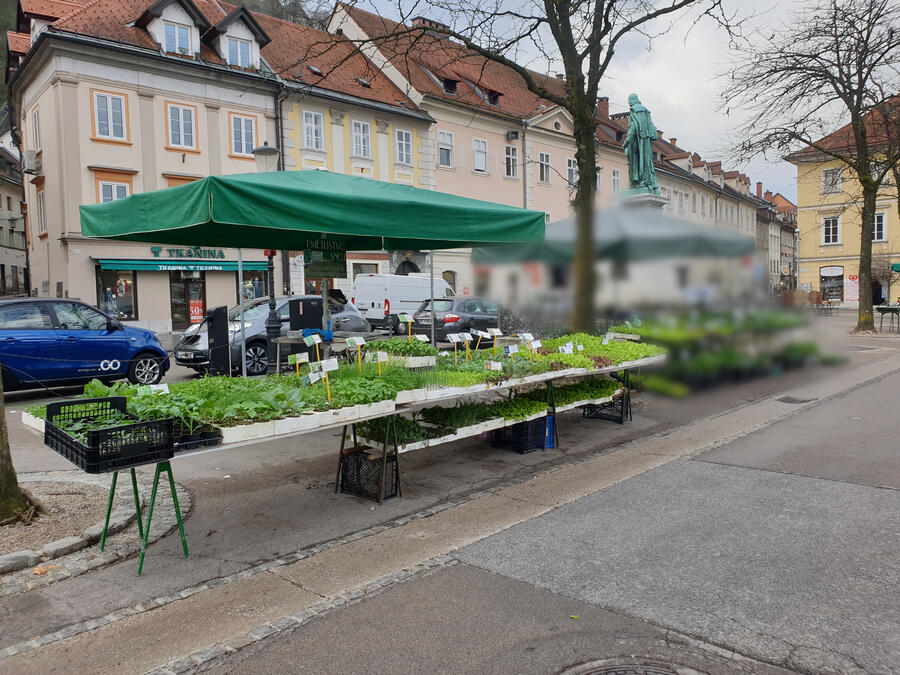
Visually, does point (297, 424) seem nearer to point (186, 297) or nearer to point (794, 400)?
point (794, 400)

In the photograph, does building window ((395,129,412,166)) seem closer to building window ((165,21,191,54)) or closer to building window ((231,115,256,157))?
building window ((231,115,256,157))

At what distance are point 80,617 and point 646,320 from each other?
3.44m

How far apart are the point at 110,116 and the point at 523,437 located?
20.0 meters

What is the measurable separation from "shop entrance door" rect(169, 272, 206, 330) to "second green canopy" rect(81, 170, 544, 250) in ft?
57.4

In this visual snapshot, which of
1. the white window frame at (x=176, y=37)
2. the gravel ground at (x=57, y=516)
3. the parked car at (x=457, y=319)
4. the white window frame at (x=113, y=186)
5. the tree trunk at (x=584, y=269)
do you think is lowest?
the gravel ground at (x=57, y=516)

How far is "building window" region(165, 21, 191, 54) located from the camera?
22562 mm

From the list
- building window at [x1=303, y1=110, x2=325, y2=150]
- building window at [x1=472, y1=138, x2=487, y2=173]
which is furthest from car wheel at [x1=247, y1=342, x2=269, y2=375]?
building window at [x1=472, y1=138, x2=487, y2=173]

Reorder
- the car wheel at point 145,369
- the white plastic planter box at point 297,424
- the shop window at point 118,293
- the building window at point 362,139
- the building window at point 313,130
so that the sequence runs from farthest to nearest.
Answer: the building window at point 362,139 → the building window at point 313,130 → the shop window at point 118,293 → the car wheel at point 145,369 → the white plastic planter box at point 297,424

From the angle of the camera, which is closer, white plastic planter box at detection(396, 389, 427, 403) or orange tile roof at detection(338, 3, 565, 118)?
white plastic planter box at detection(396, 389, 427, 403)

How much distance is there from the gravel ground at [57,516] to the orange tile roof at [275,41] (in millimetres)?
16134

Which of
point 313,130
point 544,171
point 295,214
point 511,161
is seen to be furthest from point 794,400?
point 544,171

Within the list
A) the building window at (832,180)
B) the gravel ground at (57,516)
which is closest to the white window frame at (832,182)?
→ the building window at (832,180)

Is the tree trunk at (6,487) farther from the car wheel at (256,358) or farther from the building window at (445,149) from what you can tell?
the building window at (445,149)

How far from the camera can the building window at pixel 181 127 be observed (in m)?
22.6
